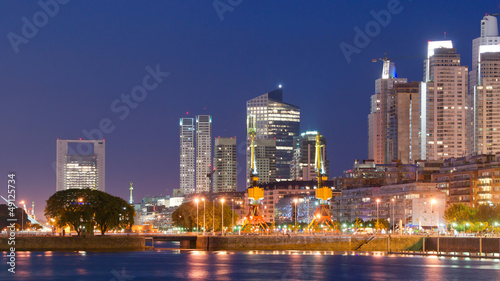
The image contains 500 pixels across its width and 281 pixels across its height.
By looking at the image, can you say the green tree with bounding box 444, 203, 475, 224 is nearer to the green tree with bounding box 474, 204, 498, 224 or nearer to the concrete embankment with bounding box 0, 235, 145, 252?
the green tree with bounding box 474, 204, 498, 224

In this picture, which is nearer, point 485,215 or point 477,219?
point 485,215

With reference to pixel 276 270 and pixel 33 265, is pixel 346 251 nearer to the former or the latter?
pixel 276 270

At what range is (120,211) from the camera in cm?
16162

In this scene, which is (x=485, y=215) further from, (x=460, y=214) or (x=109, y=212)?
(x=109, y=212)

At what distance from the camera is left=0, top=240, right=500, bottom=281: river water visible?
105 meters

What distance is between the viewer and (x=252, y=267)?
120 meters

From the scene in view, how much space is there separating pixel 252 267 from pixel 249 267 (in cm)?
39

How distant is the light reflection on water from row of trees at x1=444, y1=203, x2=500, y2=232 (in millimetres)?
41476

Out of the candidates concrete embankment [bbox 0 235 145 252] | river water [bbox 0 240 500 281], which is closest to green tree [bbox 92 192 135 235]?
concrete embankment [bbox 0 235 145 252]

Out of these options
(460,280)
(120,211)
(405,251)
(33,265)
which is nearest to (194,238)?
(120,211)

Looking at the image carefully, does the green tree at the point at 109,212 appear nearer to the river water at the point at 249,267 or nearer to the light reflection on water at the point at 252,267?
the light reflection on water at the point at 252,267

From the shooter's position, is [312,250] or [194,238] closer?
A: [312,250]

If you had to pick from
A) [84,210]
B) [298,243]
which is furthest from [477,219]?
[84,210]

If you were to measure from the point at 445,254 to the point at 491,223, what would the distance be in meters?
43.7
